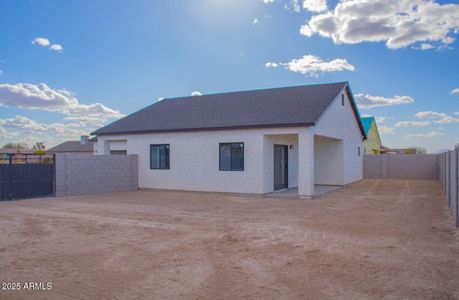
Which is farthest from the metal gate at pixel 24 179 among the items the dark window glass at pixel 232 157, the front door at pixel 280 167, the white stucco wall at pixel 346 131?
the white stucco wall at pixel 346 131

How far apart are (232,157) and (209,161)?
117cm

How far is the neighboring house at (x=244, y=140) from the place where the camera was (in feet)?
49.1

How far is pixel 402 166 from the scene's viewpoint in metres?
26.4

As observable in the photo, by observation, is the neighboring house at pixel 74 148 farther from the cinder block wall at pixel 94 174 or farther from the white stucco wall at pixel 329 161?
the white stucco wall at pixel 329 161

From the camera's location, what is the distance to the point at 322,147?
20266mm

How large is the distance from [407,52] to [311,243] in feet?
47.8

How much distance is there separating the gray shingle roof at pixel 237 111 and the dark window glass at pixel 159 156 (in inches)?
35.8

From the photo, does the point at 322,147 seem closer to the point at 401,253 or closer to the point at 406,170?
the point at 406,170

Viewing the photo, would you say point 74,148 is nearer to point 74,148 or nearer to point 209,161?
point 74,148

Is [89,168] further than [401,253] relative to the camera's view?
Yes

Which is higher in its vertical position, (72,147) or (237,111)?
(237,111)

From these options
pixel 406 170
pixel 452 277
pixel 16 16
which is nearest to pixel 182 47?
pixel 16 16

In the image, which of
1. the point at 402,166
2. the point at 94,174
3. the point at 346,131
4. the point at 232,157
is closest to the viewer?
the point at 232,157

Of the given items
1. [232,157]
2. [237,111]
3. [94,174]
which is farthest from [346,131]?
[94,174]
